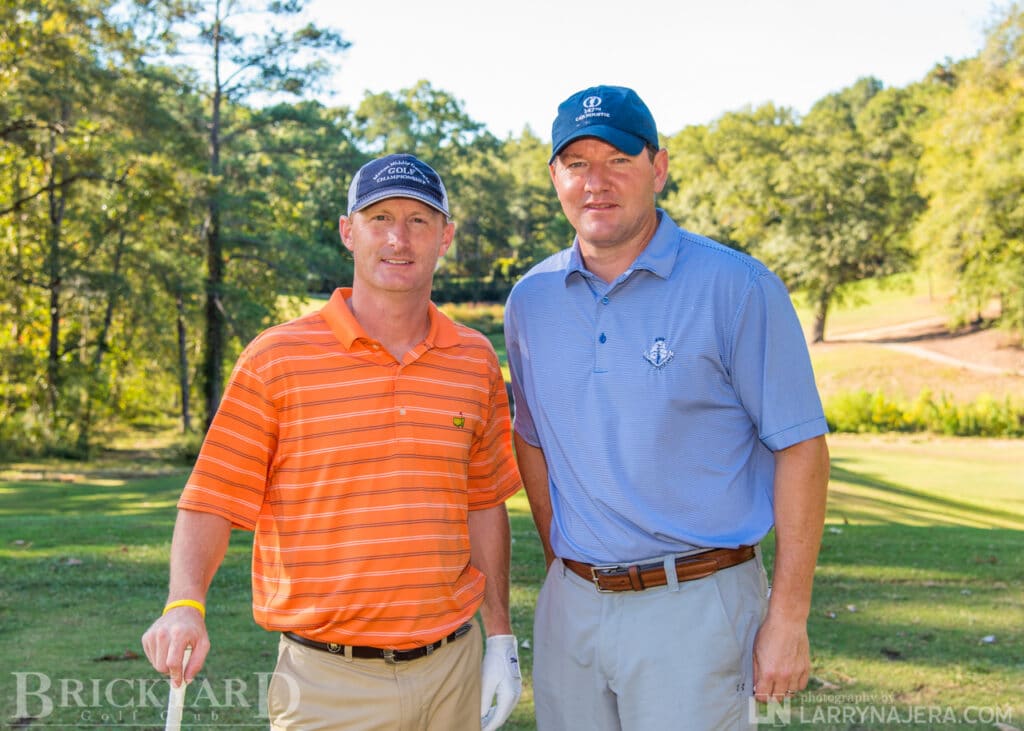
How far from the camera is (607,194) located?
9.95ft

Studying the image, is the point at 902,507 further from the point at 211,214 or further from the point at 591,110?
the point at 211,214

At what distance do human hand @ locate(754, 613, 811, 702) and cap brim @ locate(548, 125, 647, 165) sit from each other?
1.39 meters

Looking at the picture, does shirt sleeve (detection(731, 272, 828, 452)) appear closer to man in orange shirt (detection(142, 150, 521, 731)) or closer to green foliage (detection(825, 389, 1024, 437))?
man in orange shirt (detection(142, 150, 521, 731))

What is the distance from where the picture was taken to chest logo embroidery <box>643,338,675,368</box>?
2.85m

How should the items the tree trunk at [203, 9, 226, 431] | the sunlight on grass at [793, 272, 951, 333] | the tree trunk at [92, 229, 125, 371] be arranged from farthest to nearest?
the sunlight on grass at [793, 272, 951, 333] < the tree trunk at [203, 9, 226, 431] < the tree trunk at [92, 229, 125, 371]

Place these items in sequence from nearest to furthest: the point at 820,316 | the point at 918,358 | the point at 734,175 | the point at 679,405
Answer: the point at 679,405 < the point at 918,358 < the point at 820,316 < the point at 734,175

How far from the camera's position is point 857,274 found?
46781mm

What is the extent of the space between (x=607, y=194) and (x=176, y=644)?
5.54 ft

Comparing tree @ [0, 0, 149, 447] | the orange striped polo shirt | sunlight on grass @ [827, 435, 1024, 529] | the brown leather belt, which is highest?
tree @ [0, 0, 149, 447]

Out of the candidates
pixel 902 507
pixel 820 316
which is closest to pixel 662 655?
pixel 902 507

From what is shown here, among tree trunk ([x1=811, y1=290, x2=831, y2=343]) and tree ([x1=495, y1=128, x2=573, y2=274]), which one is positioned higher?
tree ([x1=495, y1=128, x2=573, y2=274])

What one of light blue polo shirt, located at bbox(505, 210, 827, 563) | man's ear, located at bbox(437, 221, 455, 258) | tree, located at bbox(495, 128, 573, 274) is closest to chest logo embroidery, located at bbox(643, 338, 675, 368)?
light blue polo shirt, located at bbox(505, 210, 827, 563)

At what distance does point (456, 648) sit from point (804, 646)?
0.96 m

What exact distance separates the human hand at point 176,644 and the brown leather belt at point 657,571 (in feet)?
3.54
